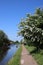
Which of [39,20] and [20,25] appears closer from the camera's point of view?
[39,20]

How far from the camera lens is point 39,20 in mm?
33375

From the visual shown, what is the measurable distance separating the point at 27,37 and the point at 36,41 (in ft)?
5.63

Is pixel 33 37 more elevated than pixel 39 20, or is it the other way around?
pixel 39 20

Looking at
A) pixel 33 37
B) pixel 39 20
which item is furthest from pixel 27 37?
pixel 39 20

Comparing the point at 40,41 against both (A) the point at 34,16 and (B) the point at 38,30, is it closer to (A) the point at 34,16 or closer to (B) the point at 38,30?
(B) the point at 38,30

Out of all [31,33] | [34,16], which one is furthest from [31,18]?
[31,33]

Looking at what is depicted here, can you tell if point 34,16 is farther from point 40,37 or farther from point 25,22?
point 40,37

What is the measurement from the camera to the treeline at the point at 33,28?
33281 millimetres

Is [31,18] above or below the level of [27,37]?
above

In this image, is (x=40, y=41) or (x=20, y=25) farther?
(x=20, y=25)

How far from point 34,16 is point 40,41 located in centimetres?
463

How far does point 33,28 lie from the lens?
1321 inches

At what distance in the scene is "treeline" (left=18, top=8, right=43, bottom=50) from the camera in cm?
3328

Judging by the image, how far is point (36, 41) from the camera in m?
35.1
